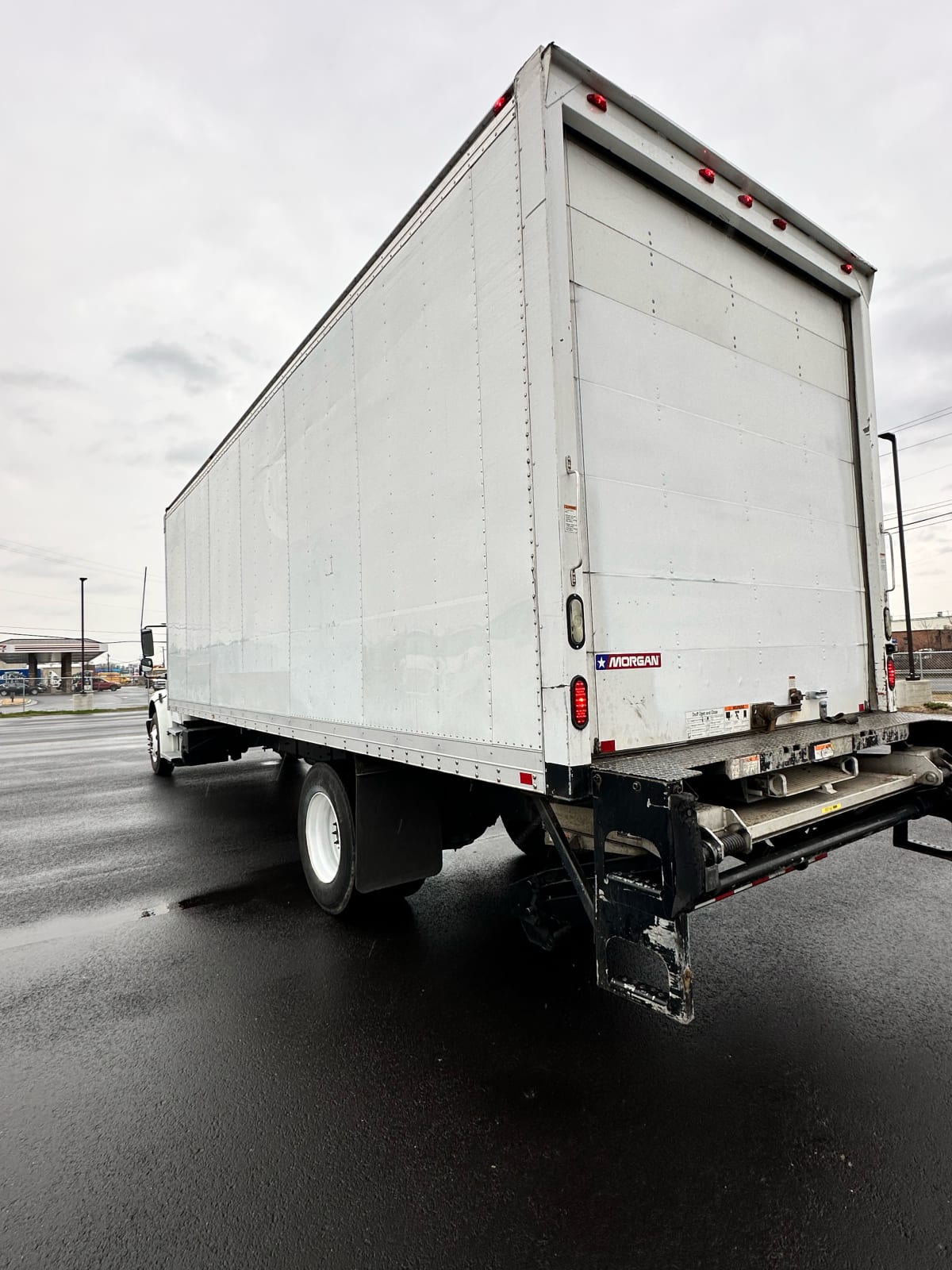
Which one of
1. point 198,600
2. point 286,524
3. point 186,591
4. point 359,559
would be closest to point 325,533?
point 359,559

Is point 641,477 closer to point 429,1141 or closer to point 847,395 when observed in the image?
point 847,395

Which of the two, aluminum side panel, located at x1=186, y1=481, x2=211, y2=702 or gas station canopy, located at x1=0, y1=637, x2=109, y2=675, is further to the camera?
gas station canopy, located at x1=0, y1=637, x2=109, y2=675

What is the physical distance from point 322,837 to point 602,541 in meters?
3.31

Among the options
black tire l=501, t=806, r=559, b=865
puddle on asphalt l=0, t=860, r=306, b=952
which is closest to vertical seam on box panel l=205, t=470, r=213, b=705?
puddle on asphalt l=0, t=860, r=306, b=952

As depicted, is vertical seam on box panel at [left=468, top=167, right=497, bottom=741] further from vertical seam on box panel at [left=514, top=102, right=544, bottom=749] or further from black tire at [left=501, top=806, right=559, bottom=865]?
black tire at [left=501, top=806, right=559, bottom=865]

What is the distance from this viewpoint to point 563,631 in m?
2.65

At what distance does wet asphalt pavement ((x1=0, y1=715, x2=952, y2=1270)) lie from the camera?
212cm

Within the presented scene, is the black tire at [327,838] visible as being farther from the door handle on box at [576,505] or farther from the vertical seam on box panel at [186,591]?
the vertical seam on box panel at [186,591]

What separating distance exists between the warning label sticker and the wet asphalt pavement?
1409 millimetres

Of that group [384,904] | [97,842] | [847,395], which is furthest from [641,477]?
[97,842]

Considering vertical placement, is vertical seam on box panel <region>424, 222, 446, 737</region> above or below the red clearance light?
above

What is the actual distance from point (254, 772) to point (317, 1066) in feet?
31.8

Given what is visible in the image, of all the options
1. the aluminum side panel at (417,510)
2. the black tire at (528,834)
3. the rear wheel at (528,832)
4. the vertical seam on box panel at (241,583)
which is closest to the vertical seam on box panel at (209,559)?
the vertical seam on box panel at (241,583)

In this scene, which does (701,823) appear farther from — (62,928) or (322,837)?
(62,928)
